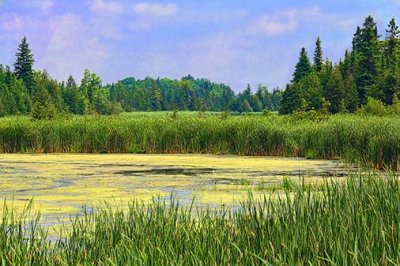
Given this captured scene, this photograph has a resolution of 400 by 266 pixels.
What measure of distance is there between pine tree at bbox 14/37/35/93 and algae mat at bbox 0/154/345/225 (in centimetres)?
4822

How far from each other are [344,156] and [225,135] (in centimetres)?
461

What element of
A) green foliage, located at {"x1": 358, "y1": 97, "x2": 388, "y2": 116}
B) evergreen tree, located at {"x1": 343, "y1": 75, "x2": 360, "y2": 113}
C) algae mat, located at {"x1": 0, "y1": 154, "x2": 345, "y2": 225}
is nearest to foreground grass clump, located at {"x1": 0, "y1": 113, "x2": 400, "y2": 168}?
algae mat, located at {"x1": 0, "y1": 154, "x2": 345, "y2": 225}

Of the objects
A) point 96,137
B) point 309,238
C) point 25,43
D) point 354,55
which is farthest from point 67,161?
point 25,43

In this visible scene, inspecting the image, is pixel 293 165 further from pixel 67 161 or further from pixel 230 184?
pixel 67 161

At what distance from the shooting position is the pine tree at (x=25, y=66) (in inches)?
2534

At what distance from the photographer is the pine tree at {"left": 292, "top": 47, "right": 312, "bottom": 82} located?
5925 cm

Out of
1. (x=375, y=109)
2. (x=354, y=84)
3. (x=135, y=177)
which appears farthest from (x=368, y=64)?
(x=135, y=177)

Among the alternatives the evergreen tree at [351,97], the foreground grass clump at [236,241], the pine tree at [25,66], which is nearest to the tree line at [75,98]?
the pine tree at [25,66]

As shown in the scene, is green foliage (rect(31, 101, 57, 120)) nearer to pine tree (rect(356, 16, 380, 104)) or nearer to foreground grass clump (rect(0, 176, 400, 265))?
foreground grass clump (rect(0, 176, 400, 265))

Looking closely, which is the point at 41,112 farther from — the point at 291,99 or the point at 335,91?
the point at 291,99

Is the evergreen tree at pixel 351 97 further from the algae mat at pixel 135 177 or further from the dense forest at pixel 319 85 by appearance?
the algae mat at pixel 135 177

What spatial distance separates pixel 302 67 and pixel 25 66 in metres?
25.4

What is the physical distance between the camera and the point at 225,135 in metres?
18.7

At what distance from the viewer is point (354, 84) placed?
161 feet
